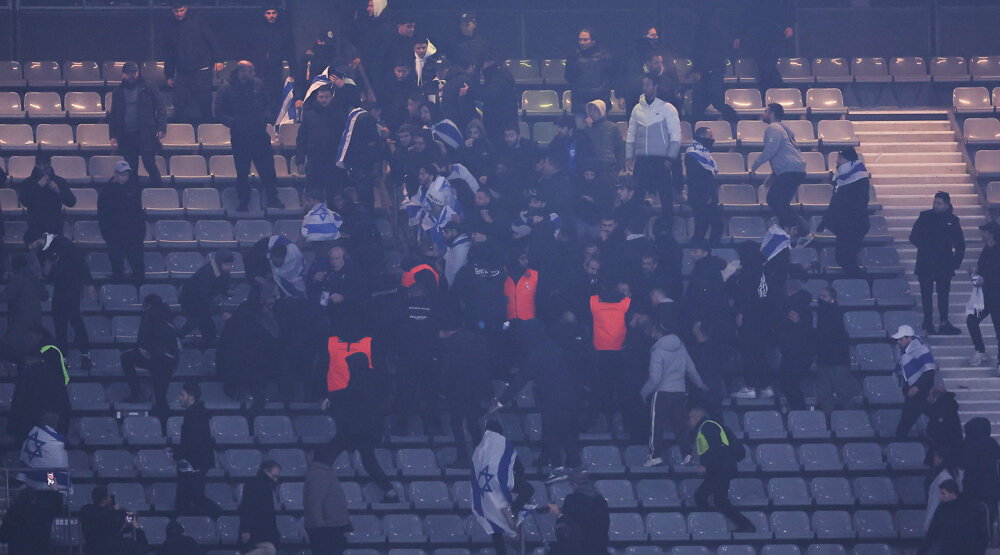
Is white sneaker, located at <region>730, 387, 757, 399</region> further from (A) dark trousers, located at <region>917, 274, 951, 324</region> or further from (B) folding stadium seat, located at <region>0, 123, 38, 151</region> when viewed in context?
(B) folding stadium seat, located at <region>0, 123, 38, 151</region>

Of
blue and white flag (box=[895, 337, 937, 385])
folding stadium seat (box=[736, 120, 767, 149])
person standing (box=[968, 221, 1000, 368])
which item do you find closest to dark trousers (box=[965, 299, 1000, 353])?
person standing (box=[968, 221, 1000, 368])

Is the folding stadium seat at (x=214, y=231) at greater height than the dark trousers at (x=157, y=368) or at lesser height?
greater

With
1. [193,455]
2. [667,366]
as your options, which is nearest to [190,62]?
[193,455]

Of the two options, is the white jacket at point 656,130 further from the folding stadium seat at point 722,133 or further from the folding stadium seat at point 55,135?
the folding stadium seat at point 55,135

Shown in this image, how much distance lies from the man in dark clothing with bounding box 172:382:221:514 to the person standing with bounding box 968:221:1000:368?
8.50 metres

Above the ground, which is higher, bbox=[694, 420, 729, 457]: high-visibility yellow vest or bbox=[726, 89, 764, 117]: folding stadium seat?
bbox=[726, 89, 764, 117]: folding stadium seat

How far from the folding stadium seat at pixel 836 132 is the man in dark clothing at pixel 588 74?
9.84ft

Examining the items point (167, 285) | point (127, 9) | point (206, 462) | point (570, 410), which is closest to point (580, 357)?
point (570, 410)

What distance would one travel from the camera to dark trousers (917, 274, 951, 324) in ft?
55.5

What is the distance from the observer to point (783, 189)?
1822 cm

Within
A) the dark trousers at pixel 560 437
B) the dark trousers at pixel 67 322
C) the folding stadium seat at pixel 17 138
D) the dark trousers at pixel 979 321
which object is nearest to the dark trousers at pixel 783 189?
the dark trousers at pixel 979 321

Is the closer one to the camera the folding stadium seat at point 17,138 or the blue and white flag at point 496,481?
the blue and white flag at point 496,481

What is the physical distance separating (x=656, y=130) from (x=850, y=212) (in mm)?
2484

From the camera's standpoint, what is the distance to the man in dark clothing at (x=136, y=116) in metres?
18.5
